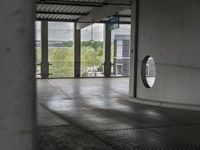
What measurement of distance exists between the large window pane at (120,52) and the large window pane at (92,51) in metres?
1.17

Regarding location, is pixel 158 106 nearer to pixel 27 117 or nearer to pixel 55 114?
pixel 55 114

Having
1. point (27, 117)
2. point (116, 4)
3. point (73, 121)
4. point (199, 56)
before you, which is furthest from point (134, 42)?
point (27, 117)

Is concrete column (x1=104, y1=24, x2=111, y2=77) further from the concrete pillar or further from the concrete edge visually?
the concrete edge

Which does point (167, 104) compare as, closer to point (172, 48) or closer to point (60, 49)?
point (172, 48)

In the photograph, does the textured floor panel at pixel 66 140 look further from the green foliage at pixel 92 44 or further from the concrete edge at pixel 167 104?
the green foliage at pixel 92 44

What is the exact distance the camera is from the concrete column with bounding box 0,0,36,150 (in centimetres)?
186

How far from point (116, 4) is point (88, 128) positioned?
7.79m

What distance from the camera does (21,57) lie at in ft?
6.20

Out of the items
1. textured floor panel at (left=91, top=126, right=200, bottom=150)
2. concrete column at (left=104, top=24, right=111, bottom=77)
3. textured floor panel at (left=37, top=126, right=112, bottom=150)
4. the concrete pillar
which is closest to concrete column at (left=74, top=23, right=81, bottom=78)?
concrete column at (left=104, top=24, right=111, bottom=77)

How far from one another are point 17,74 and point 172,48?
381 inches

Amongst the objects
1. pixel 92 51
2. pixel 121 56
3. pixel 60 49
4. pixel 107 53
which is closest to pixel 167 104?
pixel 107 53

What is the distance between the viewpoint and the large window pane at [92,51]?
26.6 meters

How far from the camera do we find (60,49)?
91.9 ft

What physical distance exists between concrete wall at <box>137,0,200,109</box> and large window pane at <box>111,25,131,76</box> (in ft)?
47.4
